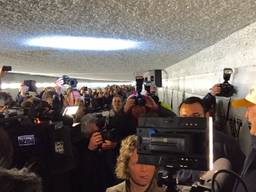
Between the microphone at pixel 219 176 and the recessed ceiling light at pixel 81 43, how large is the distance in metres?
1.43

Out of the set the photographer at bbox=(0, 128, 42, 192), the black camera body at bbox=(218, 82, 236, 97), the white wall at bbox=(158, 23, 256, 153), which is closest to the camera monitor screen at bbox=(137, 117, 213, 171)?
the photographer at bbox=(0, 128, 42, 192)

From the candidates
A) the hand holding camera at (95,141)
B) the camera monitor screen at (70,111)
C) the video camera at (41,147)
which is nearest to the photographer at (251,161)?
the video camera at (41,147)

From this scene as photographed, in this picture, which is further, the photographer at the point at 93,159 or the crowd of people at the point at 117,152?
the photographer at the point at 93,159

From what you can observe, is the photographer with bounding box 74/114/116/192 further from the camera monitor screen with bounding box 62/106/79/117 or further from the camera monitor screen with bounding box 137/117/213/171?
the camera monitor screen with bounding box 137/117/213/171

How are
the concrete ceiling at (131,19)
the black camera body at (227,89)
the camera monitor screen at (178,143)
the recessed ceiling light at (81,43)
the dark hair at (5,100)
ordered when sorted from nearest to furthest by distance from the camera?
the camera monitor screen at (178,143) < the concrete ceiling at (131,19) < the black camera body at (227,89) < the recessed ceiling light at (81,43) < the dark hair at (5,100)

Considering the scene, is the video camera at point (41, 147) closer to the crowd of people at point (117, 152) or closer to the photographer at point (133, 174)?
the crowd of people at point (117, 152)

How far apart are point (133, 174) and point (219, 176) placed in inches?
17.3

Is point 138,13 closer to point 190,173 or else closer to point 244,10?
point 244,10

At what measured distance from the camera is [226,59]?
8.95ft

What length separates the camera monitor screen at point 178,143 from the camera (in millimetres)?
1280

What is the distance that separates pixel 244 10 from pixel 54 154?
137 centimetres

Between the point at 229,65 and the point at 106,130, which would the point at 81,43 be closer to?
the point at 106,130

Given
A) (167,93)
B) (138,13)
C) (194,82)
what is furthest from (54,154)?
(167,93)

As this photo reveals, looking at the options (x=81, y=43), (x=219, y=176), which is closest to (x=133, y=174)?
(x=219, y=176)
